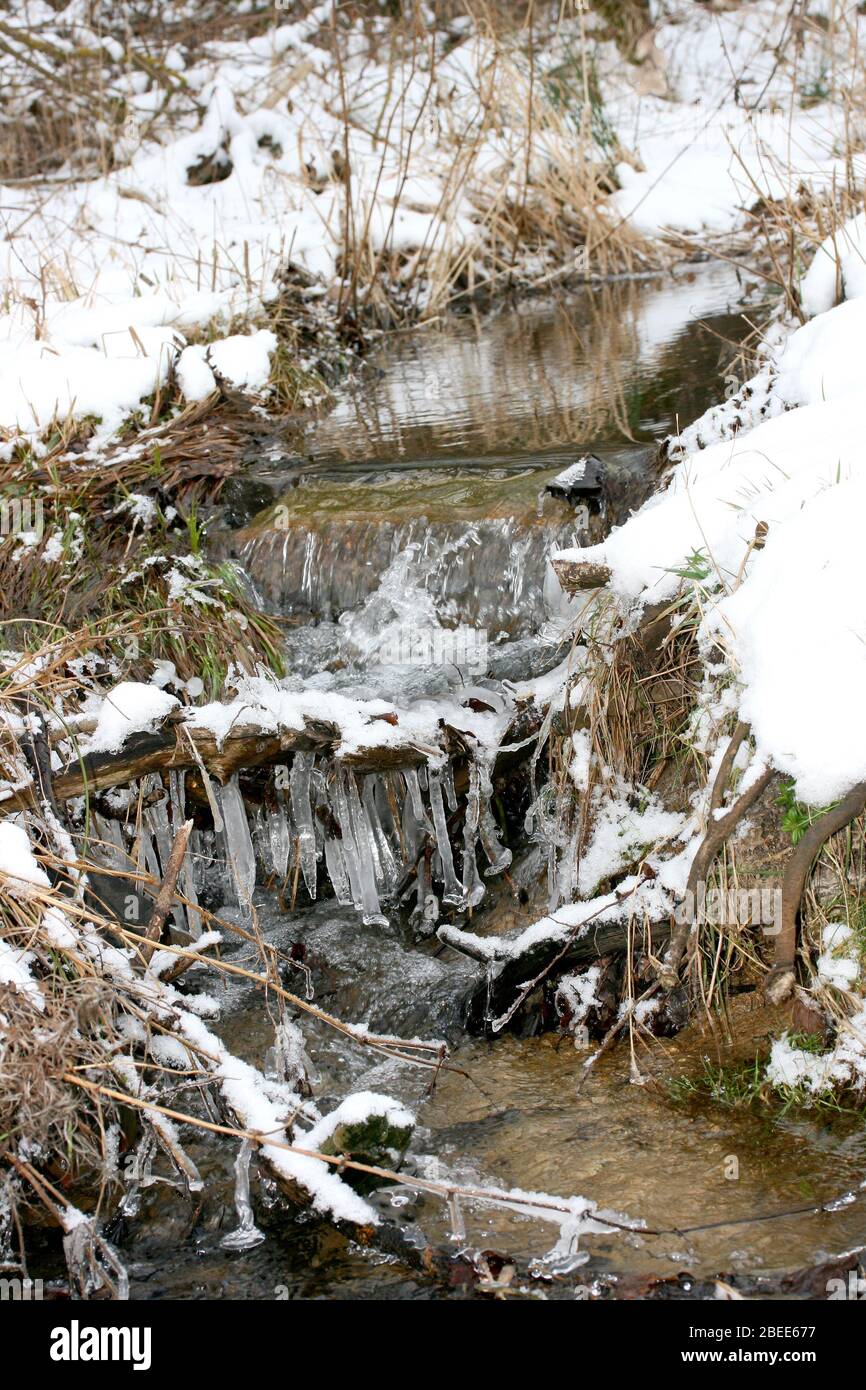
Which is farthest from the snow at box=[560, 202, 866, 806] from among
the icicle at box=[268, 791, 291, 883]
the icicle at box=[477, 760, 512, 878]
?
the icicle at box=[268, 791, 291, 883]

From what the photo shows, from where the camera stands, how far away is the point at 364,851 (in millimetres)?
3303

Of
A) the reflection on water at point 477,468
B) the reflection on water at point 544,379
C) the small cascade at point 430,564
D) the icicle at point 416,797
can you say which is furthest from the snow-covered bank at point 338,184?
the icicle at point 416,797

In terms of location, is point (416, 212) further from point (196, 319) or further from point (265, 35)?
point (265, 35)

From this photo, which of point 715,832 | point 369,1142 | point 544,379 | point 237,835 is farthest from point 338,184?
point 369,1142

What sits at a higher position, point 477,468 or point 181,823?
point 477,468

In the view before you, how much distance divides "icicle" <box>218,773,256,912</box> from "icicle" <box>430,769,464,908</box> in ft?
1.61

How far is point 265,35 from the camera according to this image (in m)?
10.8

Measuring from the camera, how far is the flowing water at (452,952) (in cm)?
230

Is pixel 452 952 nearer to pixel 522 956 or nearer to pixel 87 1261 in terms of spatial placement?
pixel 522 956

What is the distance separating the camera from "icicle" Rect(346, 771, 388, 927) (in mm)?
3293

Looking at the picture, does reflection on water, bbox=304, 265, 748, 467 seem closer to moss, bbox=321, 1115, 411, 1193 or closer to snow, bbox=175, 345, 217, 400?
snow, bbox=175, 345, 217, 400

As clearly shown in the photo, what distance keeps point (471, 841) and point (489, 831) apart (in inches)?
2.1

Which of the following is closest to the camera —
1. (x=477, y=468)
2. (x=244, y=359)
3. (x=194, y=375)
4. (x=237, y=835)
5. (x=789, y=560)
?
(x=789, y=560)
